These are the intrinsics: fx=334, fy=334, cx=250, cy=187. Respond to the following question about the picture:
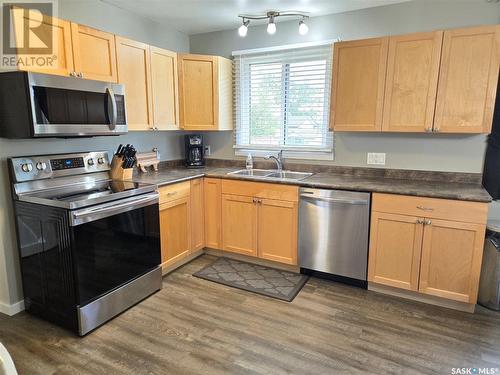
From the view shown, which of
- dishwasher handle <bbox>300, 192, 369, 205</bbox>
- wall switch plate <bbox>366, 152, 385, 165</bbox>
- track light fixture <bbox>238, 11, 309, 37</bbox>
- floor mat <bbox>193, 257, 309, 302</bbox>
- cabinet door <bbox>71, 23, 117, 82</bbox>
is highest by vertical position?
track light fixture <bbox>238, 11, 309, 37</bbox>

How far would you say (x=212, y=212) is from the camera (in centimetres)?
345

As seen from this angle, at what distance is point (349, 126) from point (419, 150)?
26.6 inches

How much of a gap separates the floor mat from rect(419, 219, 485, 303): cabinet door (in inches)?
40.4

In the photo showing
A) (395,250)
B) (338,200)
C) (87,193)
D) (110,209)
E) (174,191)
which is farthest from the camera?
(174,191)

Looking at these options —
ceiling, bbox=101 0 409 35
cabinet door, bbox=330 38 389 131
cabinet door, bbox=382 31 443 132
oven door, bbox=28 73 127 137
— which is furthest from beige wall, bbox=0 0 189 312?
cabinet door, bbox=382 31 443 132

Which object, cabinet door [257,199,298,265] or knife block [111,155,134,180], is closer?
knife block [111,155,134,180]

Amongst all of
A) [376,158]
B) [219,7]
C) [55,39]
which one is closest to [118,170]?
[55,39]

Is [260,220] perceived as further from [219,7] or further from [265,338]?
[219,7]

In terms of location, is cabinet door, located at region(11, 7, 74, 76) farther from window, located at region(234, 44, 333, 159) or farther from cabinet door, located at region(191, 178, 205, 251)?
window, located at region(234, 44, 333, 159)

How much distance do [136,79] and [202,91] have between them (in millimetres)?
764

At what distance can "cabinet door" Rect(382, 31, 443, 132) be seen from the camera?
256cm

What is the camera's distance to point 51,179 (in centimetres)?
251

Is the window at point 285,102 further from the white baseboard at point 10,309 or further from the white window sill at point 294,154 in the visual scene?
the white baseboard at point 10,309

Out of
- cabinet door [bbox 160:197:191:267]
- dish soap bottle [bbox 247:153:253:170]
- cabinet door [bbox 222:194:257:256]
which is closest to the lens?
cabinet door [bbox 160:197:191:267]
